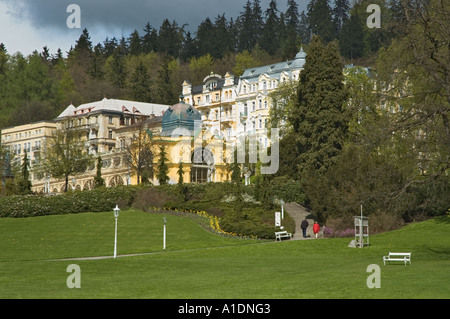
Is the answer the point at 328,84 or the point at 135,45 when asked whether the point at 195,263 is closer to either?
the point at 328,84

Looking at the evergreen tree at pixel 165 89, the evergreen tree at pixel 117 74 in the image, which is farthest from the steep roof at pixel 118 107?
the evergreen tree at pixel 117 74

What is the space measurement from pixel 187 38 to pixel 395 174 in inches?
5375

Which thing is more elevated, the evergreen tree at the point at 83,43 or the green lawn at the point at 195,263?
the evergreen tree at the point at 83,43

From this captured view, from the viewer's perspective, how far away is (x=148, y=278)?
26.9 meters

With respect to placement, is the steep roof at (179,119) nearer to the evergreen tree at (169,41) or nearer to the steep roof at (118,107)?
the steep roof at (118,107)

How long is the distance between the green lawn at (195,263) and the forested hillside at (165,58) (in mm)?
87458

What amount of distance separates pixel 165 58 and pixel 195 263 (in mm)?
128531

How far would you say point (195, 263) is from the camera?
3469 centimetres

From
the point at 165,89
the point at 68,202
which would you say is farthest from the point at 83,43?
the point at 68,202

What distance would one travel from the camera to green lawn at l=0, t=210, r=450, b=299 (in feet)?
71.6

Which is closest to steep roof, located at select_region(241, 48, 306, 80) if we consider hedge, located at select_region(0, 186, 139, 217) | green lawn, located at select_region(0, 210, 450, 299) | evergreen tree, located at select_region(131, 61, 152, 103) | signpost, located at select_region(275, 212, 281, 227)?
evergreen tree, located at select_region(131, 61, 152, 103)

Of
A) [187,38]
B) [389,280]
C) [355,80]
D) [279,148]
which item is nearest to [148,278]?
[389,280]

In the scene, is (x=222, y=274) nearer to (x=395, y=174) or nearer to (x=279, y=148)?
(x=395, y=174)

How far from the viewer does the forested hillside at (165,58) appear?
149m
